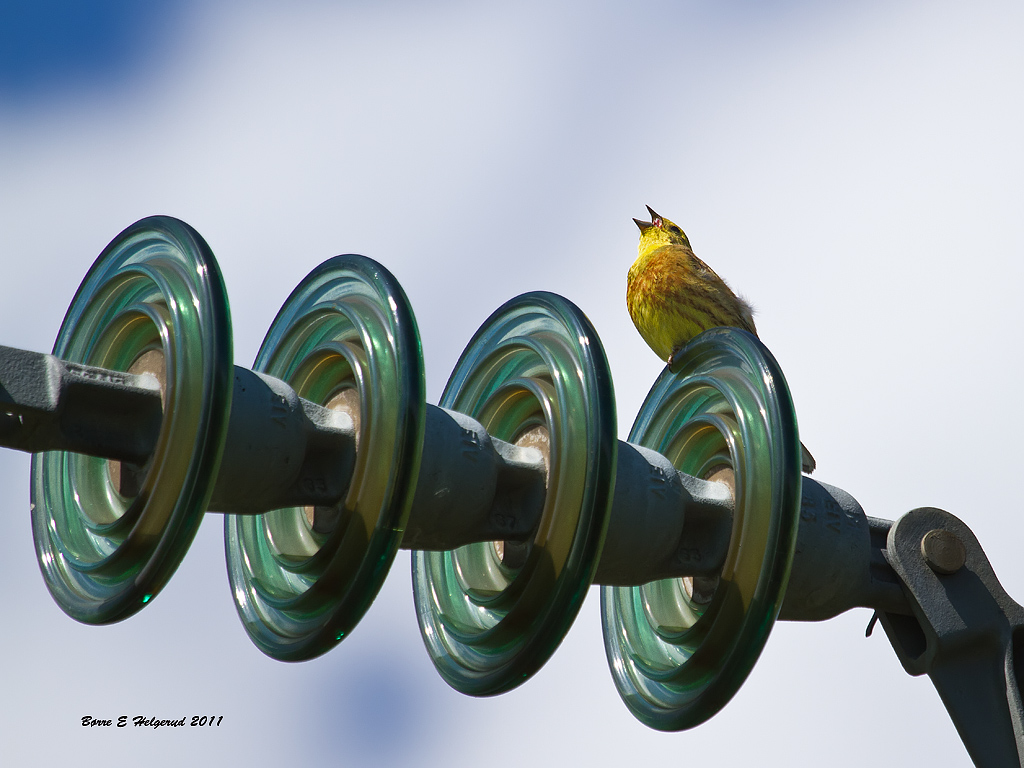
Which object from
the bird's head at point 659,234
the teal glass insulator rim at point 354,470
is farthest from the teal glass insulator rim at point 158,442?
the bird's head at point 659,234

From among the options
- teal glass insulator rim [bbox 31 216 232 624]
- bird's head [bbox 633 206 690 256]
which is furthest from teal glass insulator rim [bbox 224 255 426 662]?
bird's head [bbox 633 206 690 256]

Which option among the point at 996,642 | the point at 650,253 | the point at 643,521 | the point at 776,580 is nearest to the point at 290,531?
the point at 643,521

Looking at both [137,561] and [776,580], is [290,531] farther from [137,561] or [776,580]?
[776,580]

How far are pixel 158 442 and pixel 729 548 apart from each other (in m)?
1.86

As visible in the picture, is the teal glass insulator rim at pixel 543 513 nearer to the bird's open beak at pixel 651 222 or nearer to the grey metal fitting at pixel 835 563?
the grey metal fitting at pixel 835 563

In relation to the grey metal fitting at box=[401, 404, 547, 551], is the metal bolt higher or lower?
lower

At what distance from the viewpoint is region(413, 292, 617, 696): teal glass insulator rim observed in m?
3.83

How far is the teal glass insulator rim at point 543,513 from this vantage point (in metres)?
3.83

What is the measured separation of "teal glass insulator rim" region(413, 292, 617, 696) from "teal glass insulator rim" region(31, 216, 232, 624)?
1101 millimetres

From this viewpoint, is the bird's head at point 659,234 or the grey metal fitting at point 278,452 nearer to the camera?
the grey metal fitting at point 278,452

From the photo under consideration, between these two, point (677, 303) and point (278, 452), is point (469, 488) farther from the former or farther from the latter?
point (677, 303)

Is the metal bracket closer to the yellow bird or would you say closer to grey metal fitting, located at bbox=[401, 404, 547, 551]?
grey metal fitting, located at bbox=[401, 404, 547, 551]

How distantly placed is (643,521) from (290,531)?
109 cm

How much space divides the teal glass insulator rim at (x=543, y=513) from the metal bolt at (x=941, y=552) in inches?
55.2
